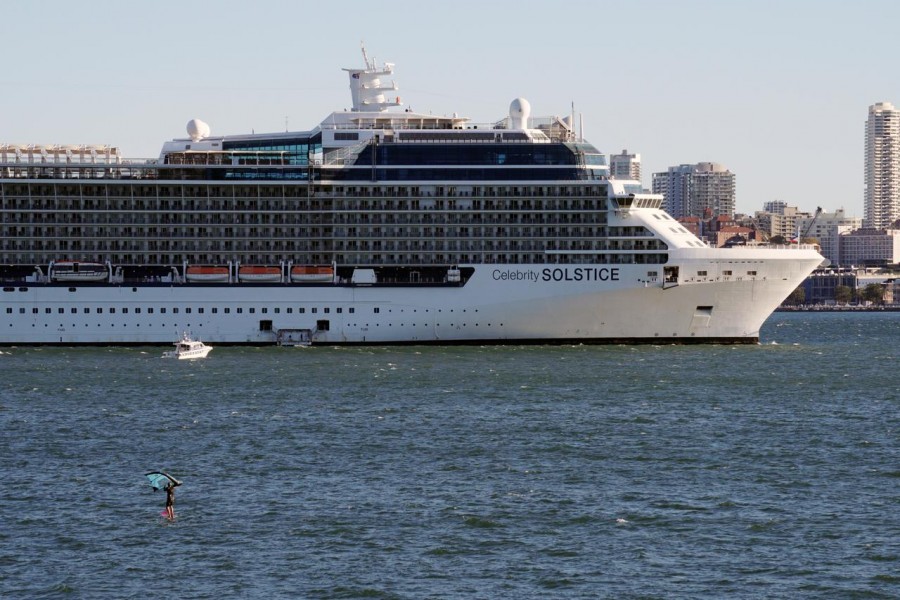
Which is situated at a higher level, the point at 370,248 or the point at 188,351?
the point at 370,248

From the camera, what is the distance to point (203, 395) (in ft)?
204

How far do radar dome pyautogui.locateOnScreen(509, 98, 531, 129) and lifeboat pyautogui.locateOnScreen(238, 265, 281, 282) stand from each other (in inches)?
616

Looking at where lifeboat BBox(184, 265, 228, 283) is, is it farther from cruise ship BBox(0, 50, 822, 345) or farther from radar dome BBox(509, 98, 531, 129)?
radar dome BBox(509, 98, 531, 129)

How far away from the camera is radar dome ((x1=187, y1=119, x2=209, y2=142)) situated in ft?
309

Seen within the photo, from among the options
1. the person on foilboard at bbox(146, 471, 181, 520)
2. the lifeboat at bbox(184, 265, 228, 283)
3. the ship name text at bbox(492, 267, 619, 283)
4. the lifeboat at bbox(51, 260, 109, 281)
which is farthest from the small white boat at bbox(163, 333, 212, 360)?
the person on foilboard at bbox(146, 471, 181, 520)

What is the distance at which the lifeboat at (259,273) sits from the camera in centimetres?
8425

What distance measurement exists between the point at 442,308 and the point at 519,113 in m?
13.1

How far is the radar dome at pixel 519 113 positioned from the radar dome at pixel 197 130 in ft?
62.2

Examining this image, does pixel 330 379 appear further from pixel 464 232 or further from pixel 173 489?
pixel 173 489

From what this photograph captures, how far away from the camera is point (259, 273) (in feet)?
278

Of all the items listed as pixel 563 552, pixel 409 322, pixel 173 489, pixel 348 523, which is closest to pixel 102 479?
pixel 173 489

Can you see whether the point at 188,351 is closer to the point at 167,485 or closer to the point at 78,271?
the point at 78,271

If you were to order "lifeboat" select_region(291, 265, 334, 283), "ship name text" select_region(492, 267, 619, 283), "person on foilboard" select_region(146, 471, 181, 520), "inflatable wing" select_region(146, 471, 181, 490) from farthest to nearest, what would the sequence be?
"lifeboat" select_region(291, 265, 334, 283), "ship name text" select_region(492, 267, 619, 283), "inflatable wing" select_region(146, 471, 181, 490), "person on foilboard" select_region(146, 471, 181, 520)

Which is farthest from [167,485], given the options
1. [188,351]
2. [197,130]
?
[197,130]
